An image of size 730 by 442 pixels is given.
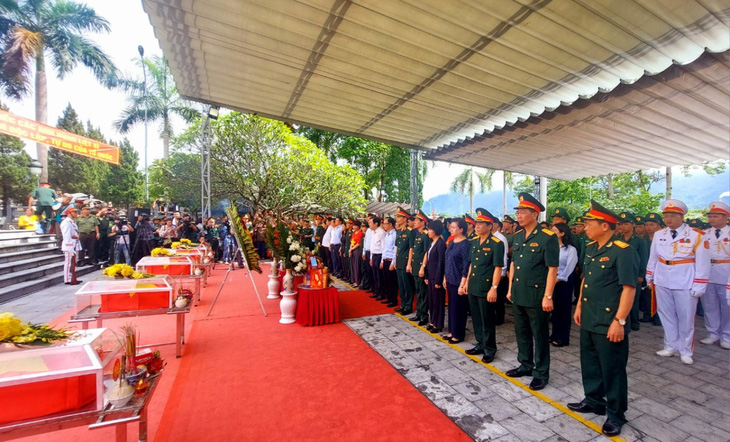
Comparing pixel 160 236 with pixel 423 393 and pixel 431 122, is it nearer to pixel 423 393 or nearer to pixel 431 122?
pixel 431 122

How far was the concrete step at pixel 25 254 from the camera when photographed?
7.34 meters

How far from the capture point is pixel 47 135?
17031mm

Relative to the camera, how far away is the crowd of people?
259 centimetres

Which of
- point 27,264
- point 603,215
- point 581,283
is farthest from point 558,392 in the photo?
point 27,264

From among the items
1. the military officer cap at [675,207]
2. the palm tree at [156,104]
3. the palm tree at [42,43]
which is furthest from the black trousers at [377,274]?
the palm tree at [156,104]

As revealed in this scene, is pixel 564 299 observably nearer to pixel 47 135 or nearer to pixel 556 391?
pixel 556 391

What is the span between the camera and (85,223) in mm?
9078

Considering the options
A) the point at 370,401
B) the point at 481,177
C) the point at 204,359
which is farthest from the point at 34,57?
the point at 481,177

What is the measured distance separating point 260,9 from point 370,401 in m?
4.26

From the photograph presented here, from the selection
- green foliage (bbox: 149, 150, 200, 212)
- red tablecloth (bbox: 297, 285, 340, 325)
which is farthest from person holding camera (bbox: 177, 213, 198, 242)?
red tablecloth (bbox: 297, 285, 340, 325)

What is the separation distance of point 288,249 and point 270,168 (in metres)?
9.53

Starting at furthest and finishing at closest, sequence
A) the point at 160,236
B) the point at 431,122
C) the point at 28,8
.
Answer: the point at 28,8
the point at 160,236
the point at 431,122

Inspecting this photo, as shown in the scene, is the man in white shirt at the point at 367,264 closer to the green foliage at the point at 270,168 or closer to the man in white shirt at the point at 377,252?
the man in white shirt at the point at 377,252

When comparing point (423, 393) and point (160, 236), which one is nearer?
point (423, 393)
